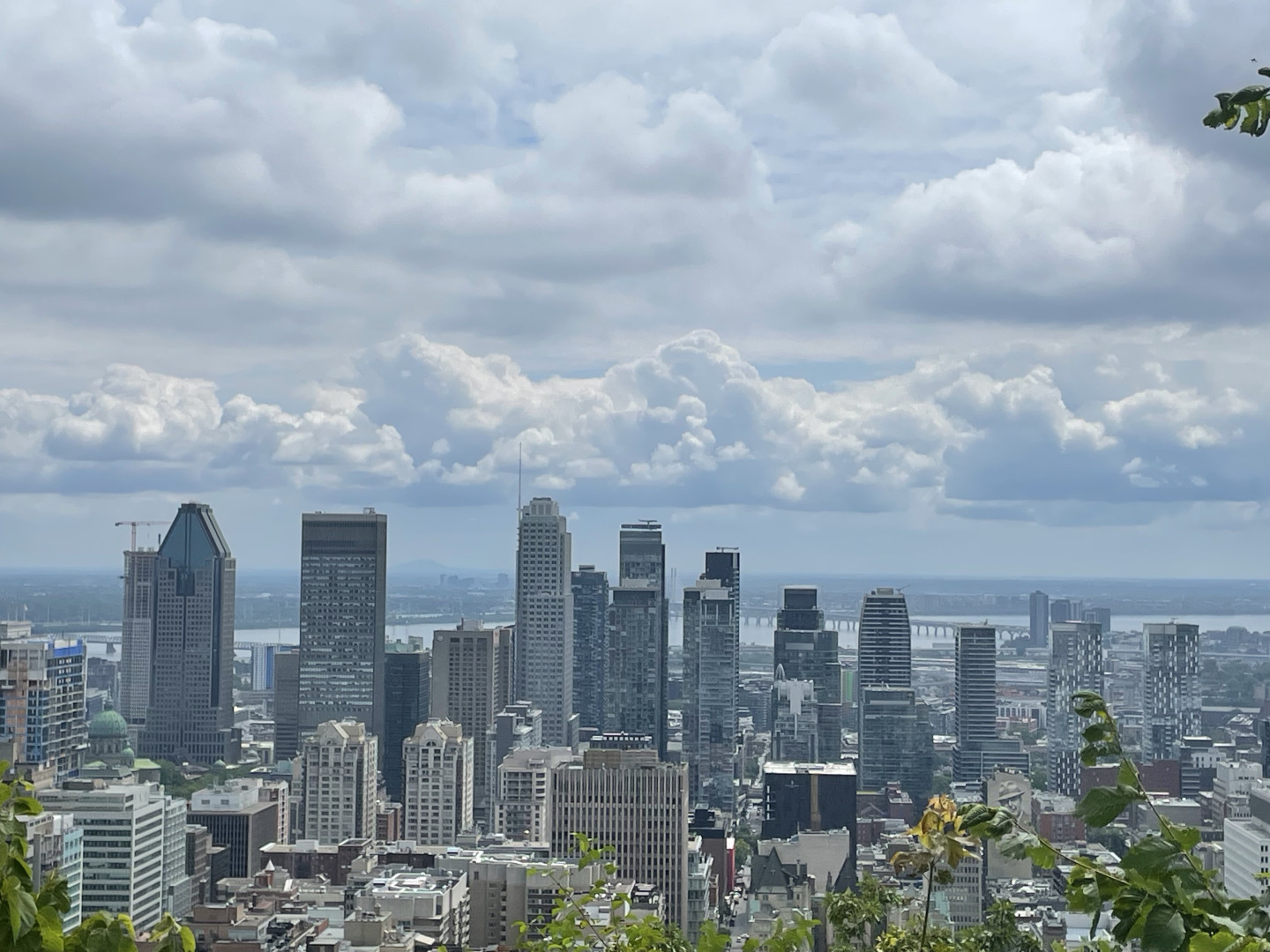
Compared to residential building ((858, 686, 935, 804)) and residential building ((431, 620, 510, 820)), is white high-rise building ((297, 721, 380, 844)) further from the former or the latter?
residential building ((858, 686, 935, 804))

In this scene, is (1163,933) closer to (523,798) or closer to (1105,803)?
(1105,803)

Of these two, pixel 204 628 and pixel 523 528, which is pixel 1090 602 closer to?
pixel 523 528

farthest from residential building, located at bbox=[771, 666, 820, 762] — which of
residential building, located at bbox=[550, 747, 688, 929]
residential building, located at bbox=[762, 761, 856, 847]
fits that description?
residential building, located at bbox=[550, 747, 688, 929]

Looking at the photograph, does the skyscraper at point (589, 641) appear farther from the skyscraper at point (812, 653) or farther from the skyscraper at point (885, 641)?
the skyscraper at point (885, 641)

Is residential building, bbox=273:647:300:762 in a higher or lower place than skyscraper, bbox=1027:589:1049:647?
lower

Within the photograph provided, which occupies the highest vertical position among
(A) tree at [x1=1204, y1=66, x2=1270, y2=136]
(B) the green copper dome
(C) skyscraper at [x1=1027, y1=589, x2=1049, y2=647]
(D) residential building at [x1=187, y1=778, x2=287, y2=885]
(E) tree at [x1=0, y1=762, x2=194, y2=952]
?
(A) tree at [x1=1204, y1=66, x2=1270, y2=136]
